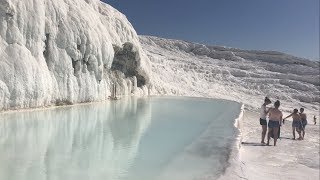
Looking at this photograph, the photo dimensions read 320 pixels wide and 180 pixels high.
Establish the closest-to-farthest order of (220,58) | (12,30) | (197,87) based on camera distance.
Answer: (12,30) → (197,87) → (220,58)

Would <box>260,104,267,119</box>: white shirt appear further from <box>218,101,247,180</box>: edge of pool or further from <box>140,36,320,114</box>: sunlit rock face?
<box>140,36,320,114</box>: sunlit rock face

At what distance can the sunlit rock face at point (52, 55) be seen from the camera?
16.9 meters

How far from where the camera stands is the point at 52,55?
1988 centimetres

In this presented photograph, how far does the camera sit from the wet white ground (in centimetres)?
1003

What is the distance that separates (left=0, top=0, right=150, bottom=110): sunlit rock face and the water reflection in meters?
1.37

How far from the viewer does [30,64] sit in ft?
57.5

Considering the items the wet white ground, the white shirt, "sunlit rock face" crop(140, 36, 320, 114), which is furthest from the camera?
"sunlit rock face" crop(140, 36, 320, 114)

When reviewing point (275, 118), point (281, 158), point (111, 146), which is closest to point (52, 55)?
point (111, 146)

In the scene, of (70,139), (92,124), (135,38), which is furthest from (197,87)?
(70,139)

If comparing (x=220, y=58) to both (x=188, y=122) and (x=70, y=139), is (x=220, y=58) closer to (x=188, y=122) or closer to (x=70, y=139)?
(x=188, y=122)

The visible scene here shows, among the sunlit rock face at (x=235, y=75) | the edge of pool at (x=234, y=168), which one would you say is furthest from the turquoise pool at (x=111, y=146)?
the sunlit rock face at (x=235, y=75)

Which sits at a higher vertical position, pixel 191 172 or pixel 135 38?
pixel 135 38

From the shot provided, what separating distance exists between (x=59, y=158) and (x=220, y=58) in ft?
219

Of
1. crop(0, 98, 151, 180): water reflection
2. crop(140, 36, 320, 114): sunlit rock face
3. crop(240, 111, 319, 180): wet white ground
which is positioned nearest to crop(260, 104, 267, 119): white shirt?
crop(240, 111, 319, 180): wet white ground
